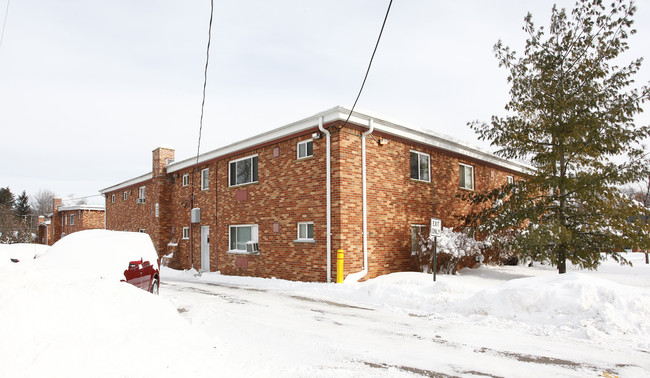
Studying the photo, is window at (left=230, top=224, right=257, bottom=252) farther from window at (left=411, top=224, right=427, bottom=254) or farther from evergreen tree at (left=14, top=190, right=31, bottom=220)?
evergreen tree at (left=14, top=190, right=31, bottom=220)

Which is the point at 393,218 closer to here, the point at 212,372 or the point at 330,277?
the point at 330,277

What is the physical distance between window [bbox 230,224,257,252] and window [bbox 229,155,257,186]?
72.2 inches

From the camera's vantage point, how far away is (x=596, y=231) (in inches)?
551

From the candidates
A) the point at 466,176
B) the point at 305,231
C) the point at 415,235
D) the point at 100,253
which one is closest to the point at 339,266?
the point at 305,231

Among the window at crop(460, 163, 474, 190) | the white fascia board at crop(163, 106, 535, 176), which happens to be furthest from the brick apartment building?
the window at crop(460, 163, 474, 190)

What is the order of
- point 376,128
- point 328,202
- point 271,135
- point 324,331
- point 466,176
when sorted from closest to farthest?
point 324,331, point 328,202, point 376,128, point 271,135, point 466,176

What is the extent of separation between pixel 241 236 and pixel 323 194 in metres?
5.31

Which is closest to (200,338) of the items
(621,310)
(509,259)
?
(621,310)

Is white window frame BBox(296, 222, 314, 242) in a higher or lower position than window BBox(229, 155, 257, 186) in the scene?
lower

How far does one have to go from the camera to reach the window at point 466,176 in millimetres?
18812

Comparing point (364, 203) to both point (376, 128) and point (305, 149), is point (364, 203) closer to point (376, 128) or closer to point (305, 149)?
point (376, 128)

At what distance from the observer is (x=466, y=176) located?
752 inches

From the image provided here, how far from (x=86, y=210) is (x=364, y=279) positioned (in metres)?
34.3

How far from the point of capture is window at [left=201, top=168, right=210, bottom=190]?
20.3 metres
